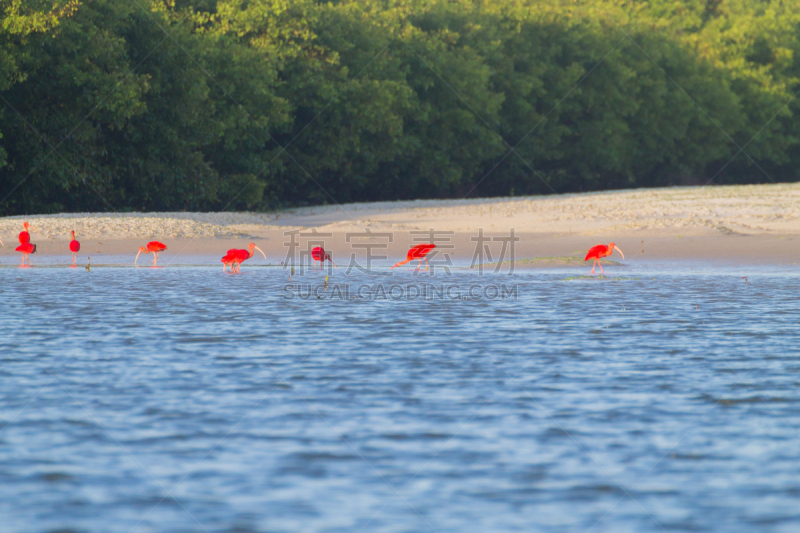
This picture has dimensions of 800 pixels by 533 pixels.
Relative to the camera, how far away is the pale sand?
20756 mm

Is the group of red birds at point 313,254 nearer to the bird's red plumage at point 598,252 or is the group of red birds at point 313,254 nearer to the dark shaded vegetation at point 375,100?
A: the bird's red plumage at point 598,252

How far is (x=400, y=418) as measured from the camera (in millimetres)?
6449

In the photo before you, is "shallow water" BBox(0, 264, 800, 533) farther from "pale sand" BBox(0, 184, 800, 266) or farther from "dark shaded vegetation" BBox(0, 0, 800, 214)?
"dark shaded vegetation" BBox(0, 0, 800, 214)

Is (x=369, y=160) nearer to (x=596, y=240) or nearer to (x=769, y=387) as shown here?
(x=596, y=240)

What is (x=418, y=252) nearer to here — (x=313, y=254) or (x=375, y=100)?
(x=313, y=254)

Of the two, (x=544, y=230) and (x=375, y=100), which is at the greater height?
(x=375, y=100)

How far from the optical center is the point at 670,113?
188 feet

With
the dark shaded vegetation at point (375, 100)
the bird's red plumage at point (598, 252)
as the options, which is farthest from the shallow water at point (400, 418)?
the dark shaded vegetation at point (375, 100)

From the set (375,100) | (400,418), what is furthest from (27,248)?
(375,100)

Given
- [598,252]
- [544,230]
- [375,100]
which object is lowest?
[598,252]

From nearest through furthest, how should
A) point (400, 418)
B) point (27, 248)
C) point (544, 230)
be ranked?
point (400, 418), point (27, 248), point (544, 230)

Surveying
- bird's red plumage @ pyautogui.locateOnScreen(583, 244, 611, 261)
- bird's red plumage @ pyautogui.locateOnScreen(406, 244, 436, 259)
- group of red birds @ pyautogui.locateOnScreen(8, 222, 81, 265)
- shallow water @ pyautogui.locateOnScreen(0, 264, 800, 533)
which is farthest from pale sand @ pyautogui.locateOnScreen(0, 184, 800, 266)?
shallow water @ pyautogui.locateOnScreen(0, 264, 800, 533)

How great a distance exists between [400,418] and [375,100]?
3608 centimetres

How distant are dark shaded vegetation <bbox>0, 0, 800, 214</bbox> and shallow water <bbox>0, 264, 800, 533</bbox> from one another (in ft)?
69.0
